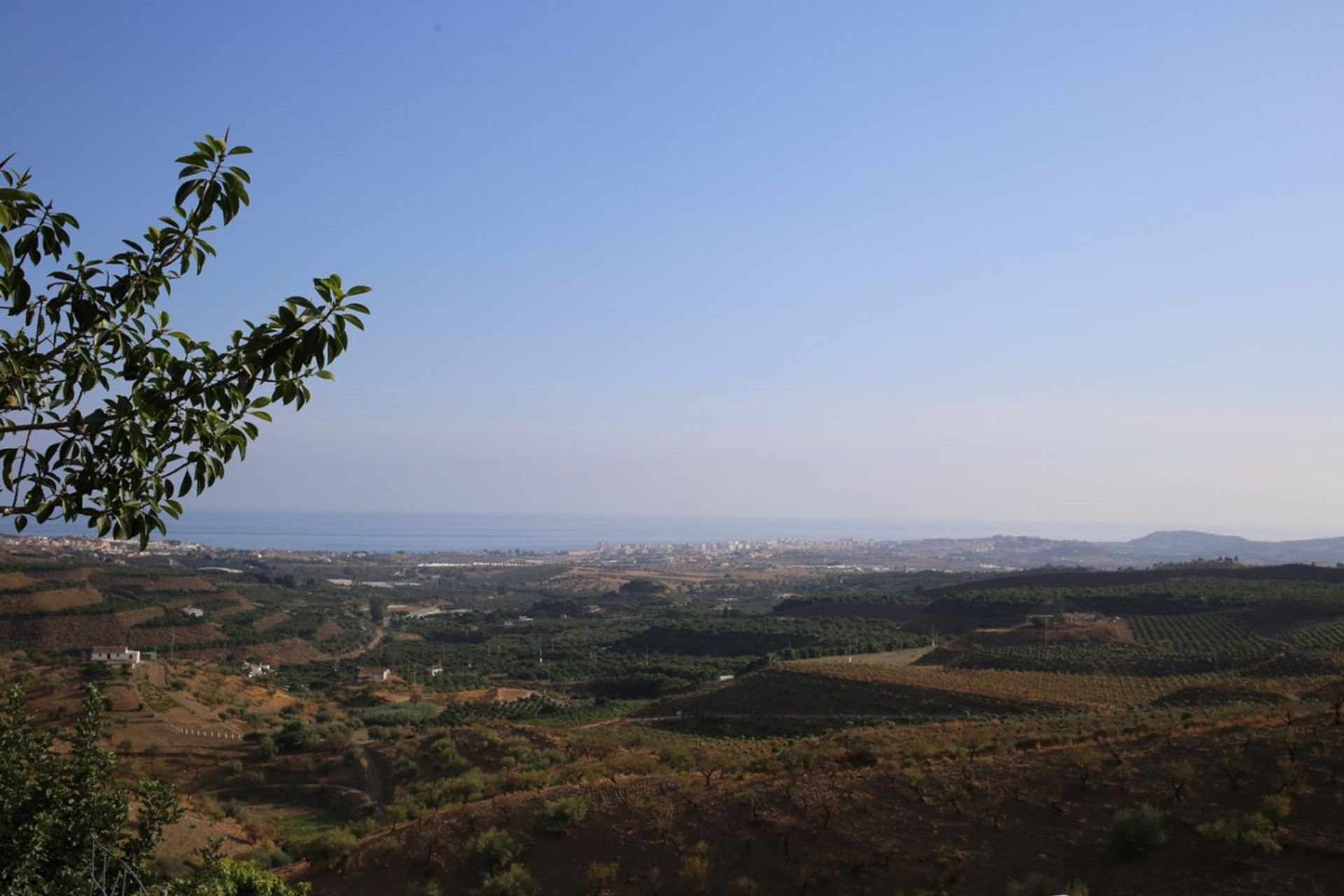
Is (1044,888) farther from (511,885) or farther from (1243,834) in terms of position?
(511,885)

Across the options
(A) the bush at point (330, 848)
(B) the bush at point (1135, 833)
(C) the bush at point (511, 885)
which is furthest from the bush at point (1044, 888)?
(A) the bush at point (330, 848)

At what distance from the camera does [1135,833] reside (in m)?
13.0

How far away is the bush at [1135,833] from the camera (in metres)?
12.9

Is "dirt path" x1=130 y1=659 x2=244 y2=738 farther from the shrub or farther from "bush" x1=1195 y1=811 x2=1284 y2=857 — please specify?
"bush" x1=1195 y1=811 x2=1284 y2=857

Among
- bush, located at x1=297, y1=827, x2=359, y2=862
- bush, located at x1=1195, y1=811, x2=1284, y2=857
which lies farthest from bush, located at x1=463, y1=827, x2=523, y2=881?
bush, located at x1=1195, y1=811, x2=1284, y2=857

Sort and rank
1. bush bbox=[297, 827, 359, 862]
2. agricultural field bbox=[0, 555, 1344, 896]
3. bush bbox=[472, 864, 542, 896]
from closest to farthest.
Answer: agricultural field bbox=[0, 555, 1344, 896] < bush bbox=[472, 864, 542, 896] < bush bbox=[297, 827, 359, 862]

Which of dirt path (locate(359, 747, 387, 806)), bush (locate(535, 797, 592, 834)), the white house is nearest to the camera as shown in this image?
bush (locate(535, 797, 592, 834))

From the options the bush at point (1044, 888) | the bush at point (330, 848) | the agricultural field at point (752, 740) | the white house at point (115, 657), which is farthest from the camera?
the white house at point (115, 657)

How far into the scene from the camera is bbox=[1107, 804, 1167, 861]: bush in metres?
12.9

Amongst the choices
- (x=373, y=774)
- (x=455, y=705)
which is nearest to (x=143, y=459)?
(x=373, y=774)

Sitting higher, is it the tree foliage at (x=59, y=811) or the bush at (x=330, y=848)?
the tree foliage at (x=59, y=811)

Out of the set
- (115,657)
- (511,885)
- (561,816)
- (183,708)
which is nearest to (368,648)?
(115,657)

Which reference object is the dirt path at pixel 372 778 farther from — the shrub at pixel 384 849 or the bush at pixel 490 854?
the bush at pixel 490 854

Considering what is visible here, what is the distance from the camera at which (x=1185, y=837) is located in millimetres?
13039
